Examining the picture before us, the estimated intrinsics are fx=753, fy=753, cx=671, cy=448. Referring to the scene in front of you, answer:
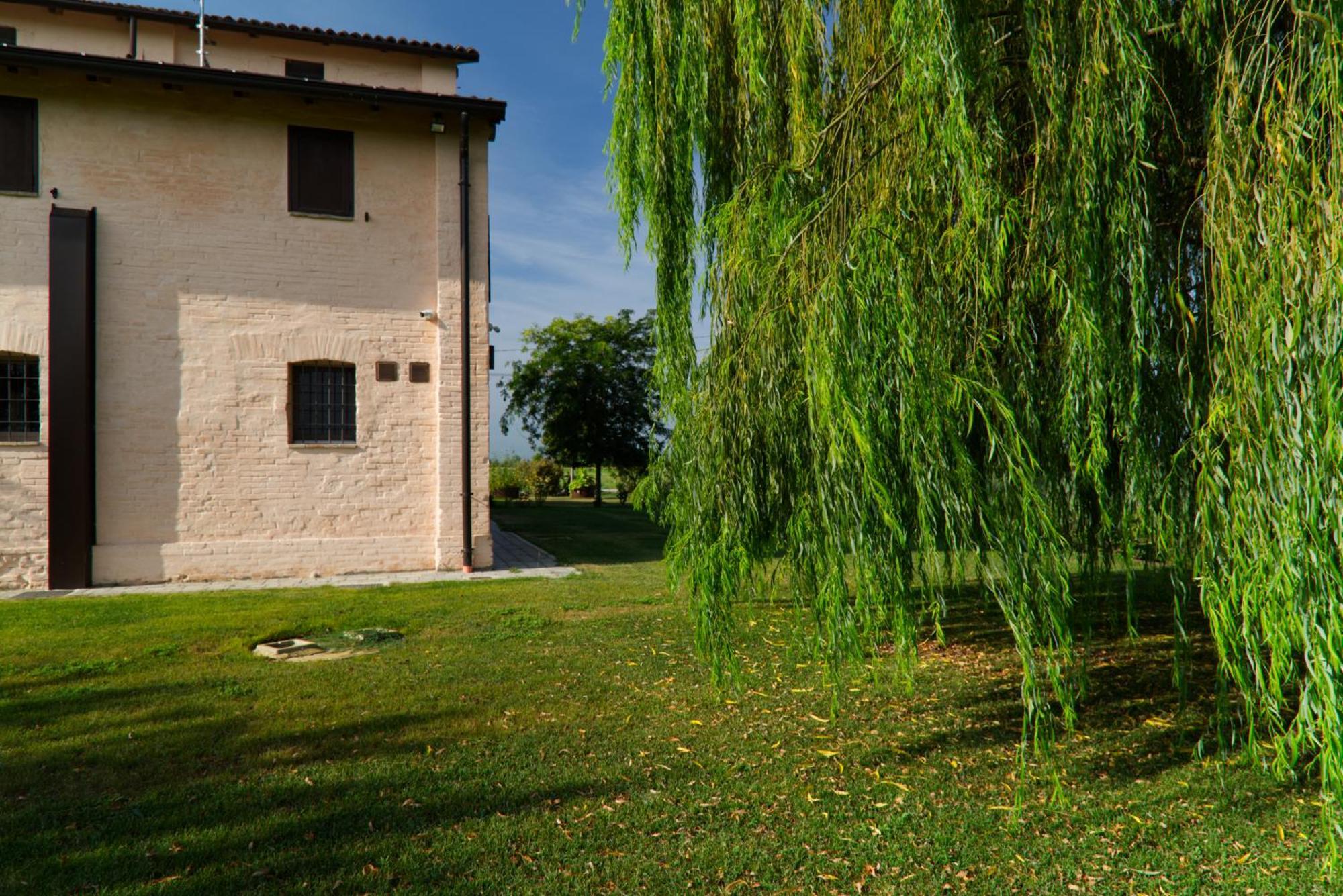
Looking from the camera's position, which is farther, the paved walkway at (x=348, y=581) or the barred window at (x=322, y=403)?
the barred window at (x=322, y=403)

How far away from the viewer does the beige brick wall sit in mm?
9492

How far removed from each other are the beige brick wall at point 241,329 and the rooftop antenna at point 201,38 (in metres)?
1.52

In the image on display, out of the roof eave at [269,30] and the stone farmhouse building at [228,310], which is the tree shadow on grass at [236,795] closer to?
the stone farmhouse building at [228,310]

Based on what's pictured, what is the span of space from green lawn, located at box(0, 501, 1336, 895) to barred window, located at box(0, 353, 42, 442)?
429 centimetres

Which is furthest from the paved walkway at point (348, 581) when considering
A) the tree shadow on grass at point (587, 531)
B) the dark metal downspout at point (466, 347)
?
the tree shadow on grass at point (587, 531)

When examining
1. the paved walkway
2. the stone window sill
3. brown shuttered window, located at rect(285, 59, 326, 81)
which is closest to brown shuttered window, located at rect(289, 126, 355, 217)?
the stone window sill

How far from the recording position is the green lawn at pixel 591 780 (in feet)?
9.53

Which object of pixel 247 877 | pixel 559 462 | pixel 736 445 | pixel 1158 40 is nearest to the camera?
pixel 247 877

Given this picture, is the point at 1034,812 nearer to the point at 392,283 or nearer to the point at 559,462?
the point at 392,283

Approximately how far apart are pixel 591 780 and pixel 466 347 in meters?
8.13

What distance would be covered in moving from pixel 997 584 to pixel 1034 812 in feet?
→ 3.73

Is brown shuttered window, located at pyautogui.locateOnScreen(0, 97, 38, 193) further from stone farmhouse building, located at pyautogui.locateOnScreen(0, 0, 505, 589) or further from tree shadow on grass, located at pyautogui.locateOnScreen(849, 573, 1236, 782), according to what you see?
tree shadow on grass, located at pyautogui.locateOnScreen(849, 573, 1236, 782)

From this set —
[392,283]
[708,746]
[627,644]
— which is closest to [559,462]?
[392,283]

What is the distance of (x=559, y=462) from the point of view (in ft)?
86.2
